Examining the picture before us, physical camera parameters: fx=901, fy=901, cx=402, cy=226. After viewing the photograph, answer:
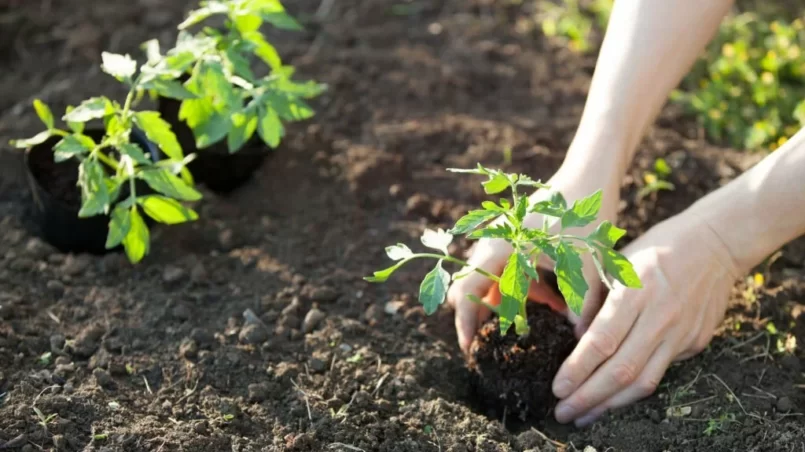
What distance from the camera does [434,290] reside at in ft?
5.96

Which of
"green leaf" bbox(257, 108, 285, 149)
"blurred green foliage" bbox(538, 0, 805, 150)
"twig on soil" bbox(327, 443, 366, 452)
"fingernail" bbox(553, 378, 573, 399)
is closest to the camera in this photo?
"twig on soil" bbox(327, 443, 366, 452)

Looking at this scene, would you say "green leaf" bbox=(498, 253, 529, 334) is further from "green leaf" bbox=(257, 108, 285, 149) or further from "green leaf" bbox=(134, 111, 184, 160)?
"green leaf" bbox=(134, 111, 184, 160)

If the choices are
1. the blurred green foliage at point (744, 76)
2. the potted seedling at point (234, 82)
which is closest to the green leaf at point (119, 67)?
the potted seedling at point (234, 82)

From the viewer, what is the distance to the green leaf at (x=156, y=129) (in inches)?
85.0

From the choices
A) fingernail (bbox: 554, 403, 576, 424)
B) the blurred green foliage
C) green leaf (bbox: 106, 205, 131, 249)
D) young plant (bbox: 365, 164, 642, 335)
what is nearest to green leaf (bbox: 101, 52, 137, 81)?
green leaf (bbox: 106, 205, 131, 249)

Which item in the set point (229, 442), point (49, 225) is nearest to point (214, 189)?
point (49, 225)

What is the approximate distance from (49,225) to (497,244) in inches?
49.4

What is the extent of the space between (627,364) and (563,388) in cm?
16

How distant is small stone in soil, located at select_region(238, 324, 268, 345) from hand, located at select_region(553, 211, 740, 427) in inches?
28.9

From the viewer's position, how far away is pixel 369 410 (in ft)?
6.88

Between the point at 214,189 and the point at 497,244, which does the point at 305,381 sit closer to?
the point at 497,244

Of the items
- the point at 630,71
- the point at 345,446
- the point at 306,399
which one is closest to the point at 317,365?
the point at 306,399

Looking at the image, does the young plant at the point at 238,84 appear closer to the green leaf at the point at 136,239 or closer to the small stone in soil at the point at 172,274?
the green leaf at the point at 136,239

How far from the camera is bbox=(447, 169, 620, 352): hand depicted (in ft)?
7.03
